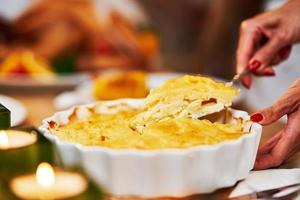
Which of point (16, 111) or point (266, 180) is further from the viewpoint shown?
point (16, 111)

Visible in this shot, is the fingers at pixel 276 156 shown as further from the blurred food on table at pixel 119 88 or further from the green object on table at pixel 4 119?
the blurred food on table at pixel 119 88

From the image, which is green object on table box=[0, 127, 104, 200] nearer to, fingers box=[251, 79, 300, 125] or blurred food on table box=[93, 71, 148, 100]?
fingers box=[251, 79, 300, 125]

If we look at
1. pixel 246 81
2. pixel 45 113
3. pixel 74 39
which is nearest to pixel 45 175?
pixel 246 81

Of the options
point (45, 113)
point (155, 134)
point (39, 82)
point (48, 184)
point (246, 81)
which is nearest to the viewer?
point (48, 184)

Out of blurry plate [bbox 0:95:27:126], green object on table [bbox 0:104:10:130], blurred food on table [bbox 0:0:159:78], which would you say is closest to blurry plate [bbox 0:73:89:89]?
blurred food on table [bbox 0:0:159:78]

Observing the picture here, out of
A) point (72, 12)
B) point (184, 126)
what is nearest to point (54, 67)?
point (72, 12)

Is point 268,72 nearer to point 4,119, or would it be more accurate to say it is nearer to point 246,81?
point 246,81

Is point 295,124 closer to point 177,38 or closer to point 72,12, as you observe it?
point 72,12
